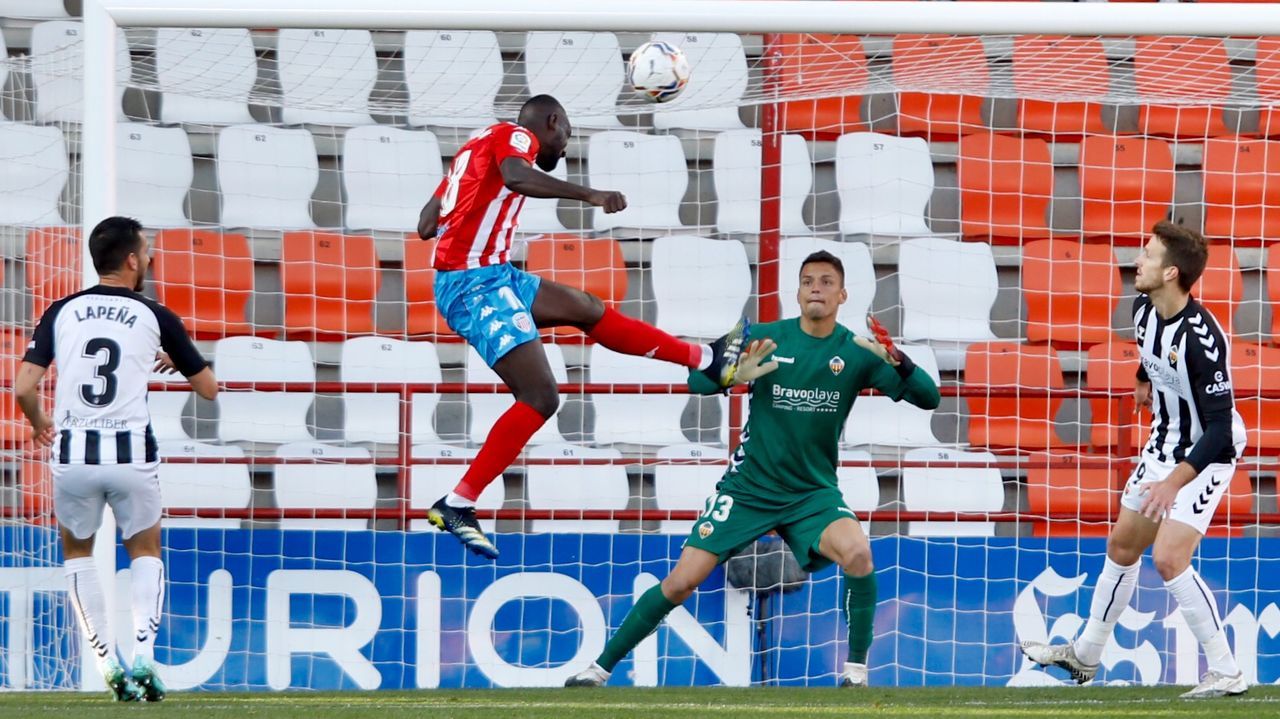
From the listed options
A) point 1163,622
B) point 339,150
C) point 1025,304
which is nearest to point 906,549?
point 1163,622

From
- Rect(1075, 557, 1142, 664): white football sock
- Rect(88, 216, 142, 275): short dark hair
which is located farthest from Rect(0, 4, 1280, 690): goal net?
Rect(88, 216, 142, 275): short dark hair

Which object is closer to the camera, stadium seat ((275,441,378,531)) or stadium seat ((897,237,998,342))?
stadium seat ((275,441,378,531))

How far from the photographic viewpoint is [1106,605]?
560 centimetres

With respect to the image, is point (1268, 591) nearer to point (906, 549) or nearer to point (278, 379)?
point (906, 549)

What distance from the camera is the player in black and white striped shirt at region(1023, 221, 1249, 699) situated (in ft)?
17.0

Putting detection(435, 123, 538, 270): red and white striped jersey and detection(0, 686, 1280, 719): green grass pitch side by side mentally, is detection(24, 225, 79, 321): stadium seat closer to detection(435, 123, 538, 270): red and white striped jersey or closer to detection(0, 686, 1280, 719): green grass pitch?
detection(0, 686, 1280, 719): green grass pitch

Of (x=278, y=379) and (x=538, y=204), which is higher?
(x=538, y=204)

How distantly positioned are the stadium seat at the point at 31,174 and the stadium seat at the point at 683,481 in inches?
129

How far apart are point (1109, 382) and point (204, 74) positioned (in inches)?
191

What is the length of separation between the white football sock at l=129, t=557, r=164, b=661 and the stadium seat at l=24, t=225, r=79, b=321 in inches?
78.3

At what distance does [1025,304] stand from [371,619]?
12.3 ft

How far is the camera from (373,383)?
24.4ft

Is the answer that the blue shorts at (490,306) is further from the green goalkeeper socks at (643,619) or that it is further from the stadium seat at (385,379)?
the stadium seat at (385,379)

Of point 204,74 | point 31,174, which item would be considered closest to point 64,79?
point 204,74
